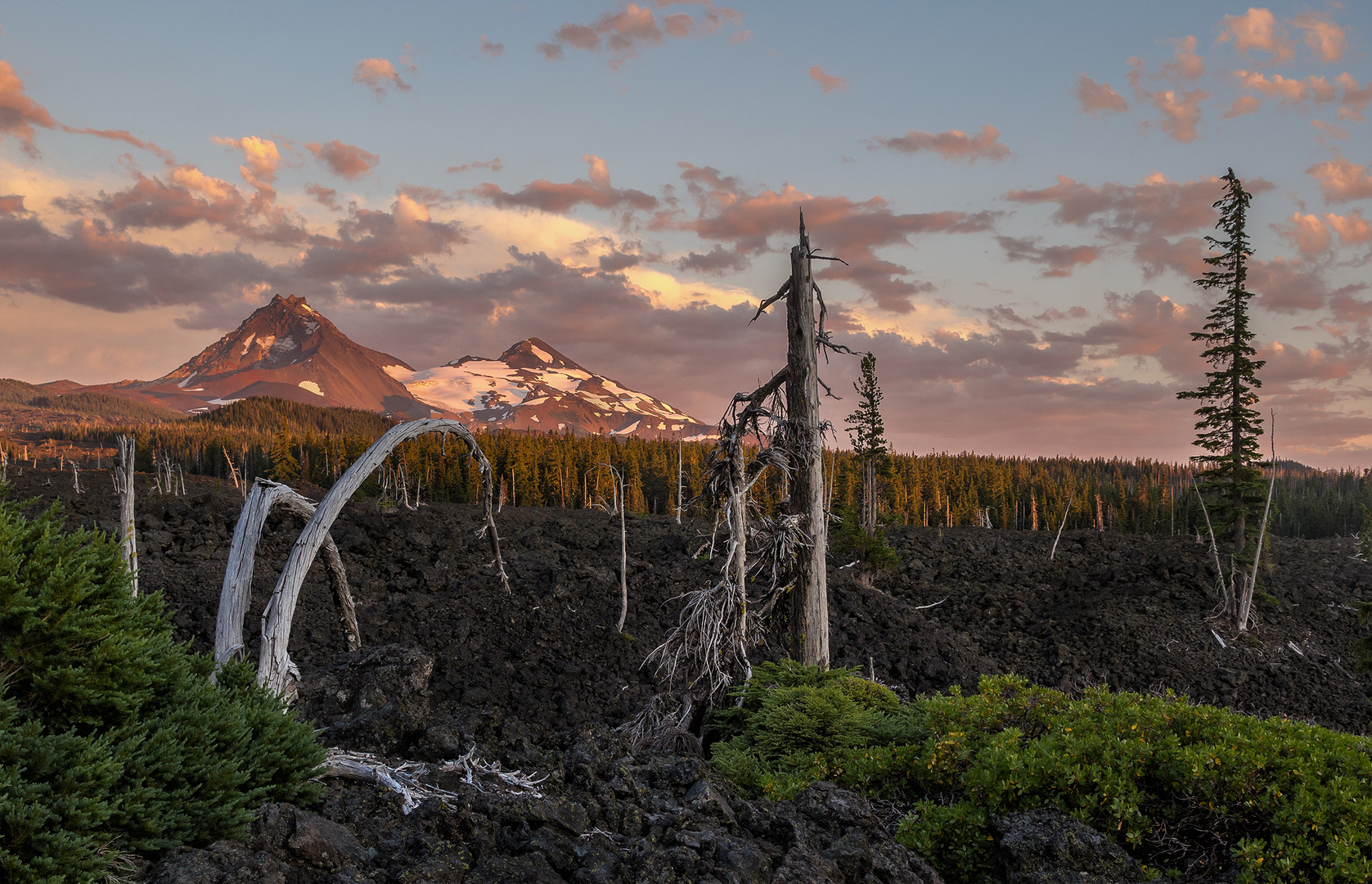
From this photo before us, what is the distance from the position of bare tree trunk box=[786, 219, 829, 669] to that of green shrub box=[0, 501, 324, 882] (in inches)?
287

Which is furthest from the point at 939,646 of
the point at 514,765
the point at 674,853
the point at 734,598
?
the point at 674,853

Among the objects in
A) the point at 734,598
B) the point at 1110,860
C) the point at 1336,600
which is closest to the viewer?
the point at 1110,860

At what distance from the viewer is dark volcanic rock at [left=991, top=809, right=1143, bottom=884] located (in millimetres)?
4461

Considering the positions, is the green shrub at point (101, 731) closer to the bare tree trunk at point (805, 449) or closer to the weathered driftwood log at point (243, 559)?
the weathered driftwood log at point (243, 559)

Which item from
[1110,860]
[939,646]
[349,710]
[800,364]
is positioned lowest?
[939,646]

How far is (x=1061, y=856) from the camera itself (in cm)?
457

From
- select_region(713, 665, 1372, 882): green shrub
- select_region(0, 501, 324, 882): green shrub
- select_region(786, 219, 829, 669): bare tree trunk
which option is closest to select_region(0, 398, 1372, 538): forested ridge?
select_region(786, 219, 829, 669): bare tree trunk

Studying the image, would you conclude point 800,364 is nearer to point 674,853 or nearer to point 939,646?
point 674,853

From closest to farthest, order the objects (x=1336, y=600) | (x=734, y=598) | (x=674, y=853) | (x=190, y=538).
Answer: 1. (x=674, y=853)
2. (x=734, y=598)
3. (x=190, y=538)
4. (x=1336, y=600)

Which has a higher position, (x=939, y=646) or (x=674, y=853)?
(x=674, y=853)

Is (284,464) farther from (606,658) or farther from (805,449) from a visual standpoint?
(805,449)

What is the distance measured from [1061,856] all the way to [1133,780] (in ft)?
3.67

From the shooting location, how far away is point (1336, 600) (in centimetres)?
2491

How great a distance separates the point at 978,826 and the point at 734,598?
16.1 feet
